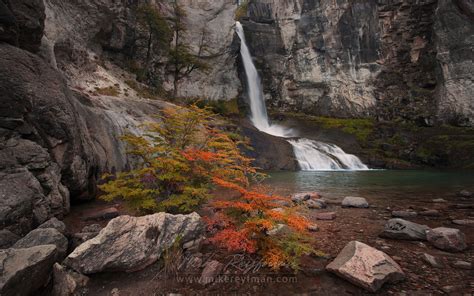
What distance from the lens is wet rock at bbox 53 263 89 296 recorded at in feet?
11.2

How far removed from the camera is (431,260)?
4.55 metres

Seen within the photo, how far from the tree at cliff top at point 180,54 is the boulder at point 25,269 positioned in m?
32.8

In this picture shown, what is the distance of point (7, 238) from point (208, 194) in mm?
3850

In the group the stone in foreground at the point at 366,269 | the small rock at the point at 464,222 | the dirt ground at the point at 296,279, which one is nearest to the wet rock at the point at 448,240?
the dirt ground at the point at 296,279

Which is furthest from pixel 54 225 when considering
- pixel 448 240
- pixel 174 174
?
pixel 448 240

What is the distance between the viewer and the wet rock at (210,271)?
406cm

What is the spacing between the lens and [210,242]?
5367 millimetres

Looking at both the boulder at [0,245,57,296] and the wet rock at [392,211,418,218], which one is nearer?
the boulder at [0,245,57,296]

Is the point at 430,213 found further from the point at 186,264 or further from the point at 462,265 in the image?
the point at 186,264

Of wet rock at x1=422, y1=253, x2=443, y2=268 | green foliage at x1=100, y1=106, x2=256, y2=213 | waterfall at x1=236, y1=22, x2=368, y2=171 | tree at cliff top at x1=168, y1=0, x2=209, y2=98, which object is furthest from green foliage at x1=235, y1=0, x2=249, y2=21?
wet rock at x1=422, y1=253, x2=443, y2=268

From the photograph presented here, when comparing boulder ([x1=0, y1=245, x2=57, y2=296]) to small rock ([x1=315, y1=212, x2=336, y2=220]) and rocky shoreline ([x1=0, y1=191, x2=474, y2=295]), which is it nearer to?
rocky shoreline ([x1=0, y1=191, x2=474, y2=295])

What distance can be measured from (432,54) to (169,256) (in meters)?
44.5

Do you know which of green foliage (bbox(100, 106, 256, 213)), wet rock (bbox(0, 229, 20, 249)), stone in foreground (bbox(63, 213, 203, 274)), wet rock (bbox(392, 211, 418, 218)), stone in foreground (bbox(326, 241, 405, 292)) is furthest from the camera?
wet rock (bbox(392, 211, 418, 218))

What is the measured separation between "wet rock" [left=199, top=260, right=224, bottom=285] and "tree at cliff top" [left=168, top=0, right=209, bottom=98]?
32.4 metres
